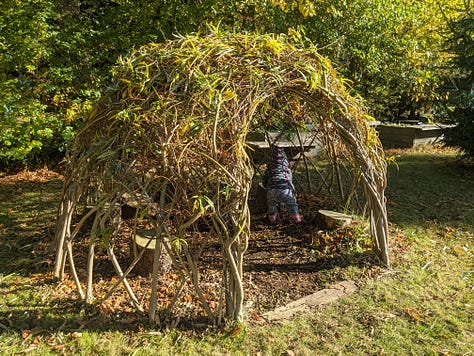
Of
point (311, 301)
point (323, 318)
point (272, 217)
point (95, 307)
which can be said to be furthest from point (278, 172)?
point (95, 307)

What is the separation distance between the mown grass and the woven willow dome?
0.89 feet

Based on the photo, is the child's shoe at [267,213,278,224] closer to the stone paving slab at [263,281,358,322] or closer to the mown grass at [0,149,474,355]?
the mown grass at [0,149,474,355]

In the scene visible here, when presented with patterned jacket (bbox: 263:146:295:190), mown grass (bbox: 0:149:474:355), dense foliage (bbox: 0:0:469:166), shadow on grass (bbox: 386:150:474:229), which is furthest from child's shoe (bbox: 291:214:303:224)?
dense foliage (bbox: 0:0:469:166)

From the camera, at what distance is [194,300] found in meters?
3.76

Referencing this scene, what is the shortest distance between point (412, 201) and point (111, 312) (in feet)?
17.5

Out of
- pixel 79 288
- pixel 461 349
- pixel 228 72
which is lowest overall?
pixel 461 349

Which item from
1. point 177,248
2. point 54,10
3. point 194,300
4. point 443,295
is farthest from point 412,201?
point 54,10

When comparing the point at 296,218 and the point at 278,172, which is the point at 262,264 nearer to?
the point at 296,218

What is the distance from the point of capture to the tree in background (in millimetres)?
8742

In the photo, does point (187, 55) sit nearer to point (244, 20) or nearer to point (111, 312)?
point (111, 312)

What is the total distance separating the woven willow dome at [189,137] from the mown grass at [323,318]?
27 cm

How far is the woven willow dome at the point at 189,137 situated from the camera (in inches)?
122

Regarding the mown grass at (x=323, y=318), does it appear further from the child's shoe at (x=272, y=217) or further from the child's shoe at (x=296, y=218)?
the child's shoe at (x=272, y=217)

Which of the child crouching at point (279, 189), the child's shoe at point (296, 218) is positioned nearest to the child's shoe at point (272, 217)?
the child crouching at point (279, 189)
